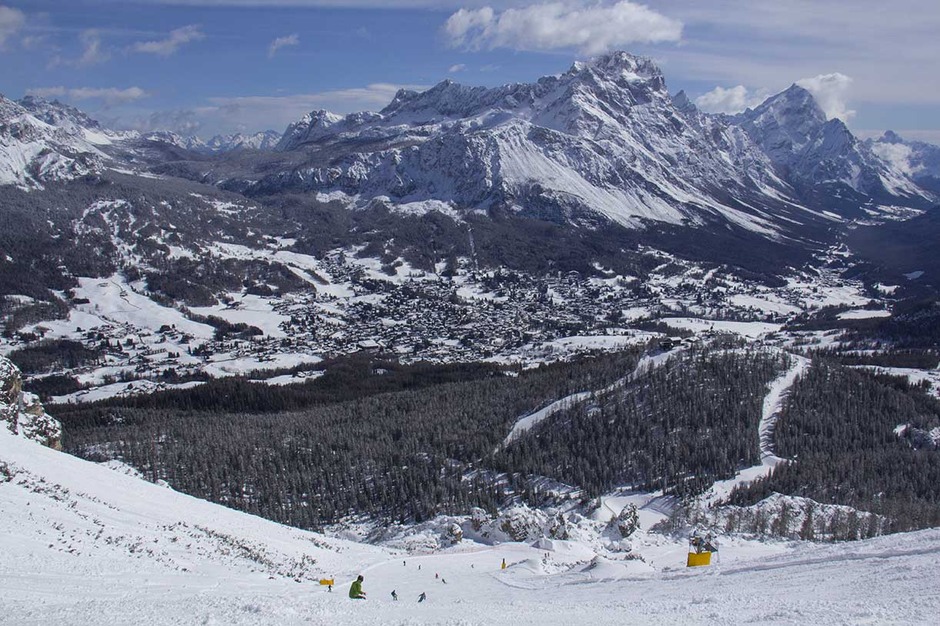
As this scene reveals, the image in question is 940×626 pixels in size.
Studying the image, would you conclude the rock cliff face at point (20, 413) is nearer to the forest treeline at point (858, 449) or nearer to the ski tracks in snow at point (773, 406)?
the forest treeline at point (858, 449)

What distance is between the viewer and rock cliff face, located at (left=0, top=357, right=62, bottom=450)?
79.5 meters

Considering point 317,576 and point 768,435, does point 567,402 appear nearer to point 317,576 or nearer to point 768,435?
point 768,435

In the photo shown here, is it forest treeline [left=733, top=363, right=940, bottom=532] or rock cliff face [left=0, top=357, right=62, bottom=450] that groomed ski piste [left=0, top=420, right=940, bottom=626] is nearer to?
rock cliff face [left=0, top=357, right=62, bottom=450]

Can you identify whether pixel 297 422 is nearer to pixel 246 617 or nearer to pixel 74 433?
pixel 74 433

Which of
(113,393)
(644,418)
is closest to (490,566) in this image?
(644,418)

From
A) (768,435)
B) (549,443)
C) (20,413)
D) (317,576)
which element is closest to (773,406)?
(768,435)

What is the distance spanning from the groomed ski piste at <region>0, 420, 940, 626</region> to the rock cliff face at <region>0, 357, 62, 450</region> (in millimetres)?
10726

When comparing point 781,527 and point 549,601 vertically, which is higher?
point 549,601

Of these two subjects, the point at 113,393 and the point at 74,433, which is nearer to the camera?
the point at 74,433

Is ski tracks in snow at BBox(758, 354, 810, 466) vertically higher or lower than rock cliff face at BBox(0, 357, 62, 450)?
lower

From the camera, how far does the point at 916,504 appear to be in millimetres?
84000

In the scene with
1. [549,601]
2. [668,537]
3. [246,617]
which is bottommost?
[668,537]

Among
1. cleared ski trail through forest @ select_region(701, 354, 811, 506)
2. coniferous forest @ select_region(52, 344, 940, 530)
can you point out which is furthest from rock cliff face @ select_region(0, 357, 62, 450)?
cleared ski trail through forest @ select_region(701, 354, 811, 506)

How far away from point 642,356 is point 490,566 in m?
98.8
